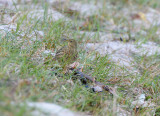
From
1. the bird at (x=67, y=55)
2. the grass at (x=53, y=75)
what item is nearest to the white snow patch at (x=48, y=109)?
the grass at (x=53, y=75)

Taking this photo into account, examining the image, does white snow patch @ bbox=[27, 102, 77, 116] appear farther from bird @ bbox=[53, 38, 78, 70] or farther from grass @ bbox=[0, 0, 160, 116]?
bird @ bbox=[53, 38, 78, 70]

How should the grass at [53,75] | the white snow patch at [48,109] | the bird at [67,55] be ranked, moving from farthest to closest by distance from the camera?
1. the bird at [67,55]
2. the grass at [53,75]
3. the white snow patch at [48,109]

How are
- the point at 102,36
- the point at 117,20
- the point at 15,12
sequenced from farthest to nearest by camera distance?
1. the point at 117,20
2. the point at 102,36
3. the point at 15,12

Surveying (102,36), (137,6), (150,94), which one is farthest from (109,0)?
(150,94)

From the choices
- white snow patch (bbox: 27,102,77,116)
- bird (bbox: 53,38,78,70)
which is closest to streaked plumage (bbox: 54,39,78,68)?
A: bird (bbox: 53,38,78,70)

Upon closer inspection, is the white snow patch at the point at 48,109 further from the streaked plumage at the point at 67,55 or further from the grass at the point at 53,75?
the streaked plumage at the point at 67,55

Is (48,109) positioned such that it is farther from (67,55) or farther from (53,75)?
(67,55)

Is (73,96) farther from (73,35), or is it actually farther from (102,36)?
(102,36)
